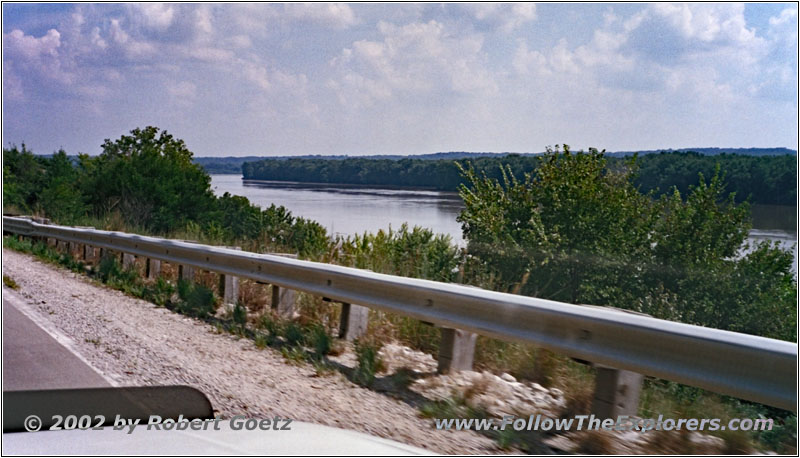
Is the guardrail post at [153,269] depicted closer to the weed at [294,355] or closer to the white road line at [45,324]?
the white road line at [45,324]

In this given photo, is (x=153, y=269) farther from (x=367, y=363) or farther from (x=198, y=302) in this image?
(x=367, y=363)

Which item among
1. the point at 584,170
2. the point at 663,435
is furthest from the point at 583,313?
the point at 584,170

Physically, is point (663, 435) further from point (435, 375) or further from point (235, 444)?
point (235, 444)

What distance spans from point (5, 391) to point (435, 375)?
277 cm

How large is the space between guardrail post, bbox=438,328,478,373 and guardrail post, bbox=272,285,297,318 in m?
2.49

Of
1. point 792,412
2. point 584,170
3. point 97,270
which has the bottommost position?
point 97,270

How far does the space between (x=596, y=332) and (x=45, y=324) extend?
5.28 m

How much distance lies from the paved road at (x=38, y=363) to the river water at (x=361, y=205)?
10.1 feet

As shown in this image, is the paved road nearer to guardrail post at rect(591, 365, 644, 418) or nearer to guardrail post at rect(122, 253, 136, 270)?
guardrail post at rect(591, 365, 644, 418)

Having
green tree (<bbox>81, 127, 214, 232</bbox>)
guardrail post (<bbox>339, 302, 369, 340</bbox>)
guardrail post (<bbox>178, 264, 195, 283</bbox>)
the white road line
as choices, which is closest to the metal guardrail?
guardrail post (<bbox>339, 302, 369, 340</bbox>)

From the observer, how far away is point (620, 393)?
4309 millimetres

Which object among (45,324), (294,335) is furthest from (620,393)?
(45,324)

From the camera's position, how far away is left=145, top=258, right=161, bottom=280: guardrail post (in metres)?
10.6

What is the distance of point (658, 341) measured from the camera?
4.09m
